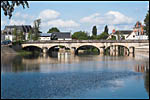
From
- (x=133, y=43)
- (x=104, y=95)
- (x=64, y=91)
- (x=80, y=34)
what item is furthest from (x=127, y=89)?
(x=80, y=34)

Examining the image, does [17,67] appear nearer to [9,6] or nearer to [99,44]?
[9,6]

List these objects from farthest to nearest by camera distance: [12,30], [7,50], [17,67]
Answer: [12,30] → [7,50] → [17,67]

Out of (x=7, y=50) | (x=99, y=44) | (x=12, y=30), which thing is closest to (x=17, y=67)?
(x=7, y=50)

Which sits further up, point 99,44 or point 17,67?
point 99,44

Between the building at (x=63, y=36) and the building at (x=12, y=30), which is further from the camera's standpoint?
the building at (x=63, y=36)

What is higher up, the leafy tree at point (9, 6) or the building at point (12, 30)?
the building at point (12, 30)

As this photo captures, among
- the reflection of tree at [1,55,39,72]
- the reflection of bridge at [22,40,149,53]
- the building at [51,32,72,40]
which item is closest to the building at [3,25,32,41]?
the building at [51,32,72,40]

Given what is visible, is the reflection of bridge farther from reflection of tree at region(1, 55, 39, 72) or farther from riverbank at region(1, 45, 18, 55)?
reflection of tree at region(1, 55, 39, 72)

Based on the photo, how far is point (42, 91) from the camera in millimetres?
28531

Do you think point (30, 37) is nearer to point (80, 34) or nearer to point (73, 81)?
point (80, 34)

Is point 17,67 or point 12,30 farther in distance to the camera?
point 12,30

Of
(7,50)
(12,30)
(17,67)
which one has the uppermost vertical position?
(12,30)

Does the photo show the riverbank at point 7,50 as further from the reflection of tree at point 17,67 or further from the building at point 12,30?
the building at point 12,30

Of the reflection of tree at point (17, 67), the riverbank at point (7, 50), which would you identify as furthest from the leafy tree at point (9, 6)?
the riverbank at point (7, 50)
